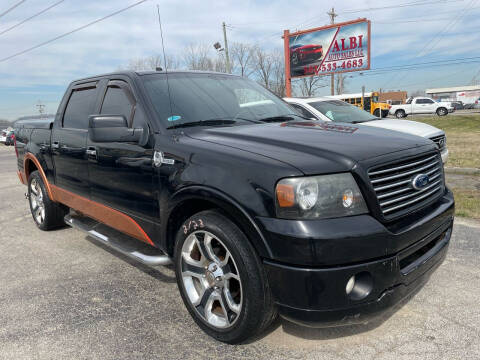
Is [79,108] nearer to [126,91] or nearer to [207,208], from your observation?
[126,91]

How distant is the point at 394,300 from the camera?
7.21 feet

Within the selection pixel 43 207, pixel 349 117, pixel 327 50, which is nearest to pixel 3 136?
pixel 327 50

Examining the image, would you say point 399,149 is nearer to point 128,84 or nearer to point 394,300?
point 394,300

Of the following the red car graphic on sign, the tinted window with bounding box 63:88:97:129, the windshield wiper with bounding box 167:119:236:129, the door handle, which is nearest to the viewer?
the windshield wiper with bounding box 167:119:236:129

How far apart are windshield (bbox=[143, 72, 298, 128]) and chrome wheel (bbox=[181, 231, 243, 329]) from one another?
3.20ft

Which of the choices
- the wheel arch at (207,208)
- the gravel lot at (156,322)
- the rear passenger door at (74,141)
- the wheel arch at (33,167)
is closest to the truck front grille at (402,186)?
the wheel arch at (207,208)

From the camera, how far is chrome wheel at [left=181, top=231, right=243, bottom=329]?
245cm

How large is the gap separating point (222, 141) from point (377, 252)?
46.5 inches

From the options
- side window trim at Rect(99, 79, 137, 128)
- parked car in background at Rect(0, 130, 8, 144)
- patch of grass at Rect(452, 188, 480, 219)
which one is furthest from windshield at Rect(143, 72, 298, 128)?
parked car in background at Rect(0, 130, 8, 144)

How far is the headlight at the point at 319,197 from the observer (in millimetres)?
2076

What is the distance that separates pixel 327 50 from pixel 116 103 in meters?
19.9

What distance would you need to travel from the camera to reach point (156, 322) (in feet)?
9.43

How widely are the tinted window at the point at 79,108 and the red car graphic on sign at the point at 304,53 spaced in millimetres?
19028

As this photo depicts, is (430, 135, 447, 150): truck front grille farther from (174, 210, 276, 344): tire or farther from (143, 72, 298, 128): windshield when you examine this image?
(174, 210, 276, 344): tire
